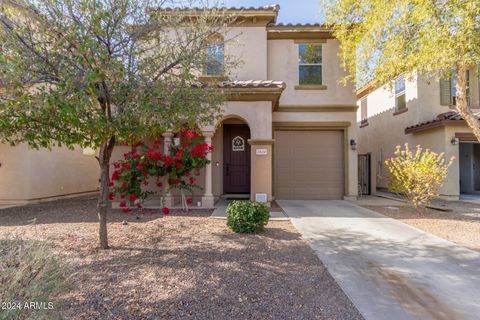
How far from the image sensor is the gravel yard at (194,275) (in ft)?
9.07

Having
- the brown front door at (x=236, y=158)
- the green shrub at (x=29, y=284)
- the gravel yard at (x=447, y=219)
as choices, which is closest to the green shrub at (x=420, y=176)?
the gravel yard at (x=447, y=219)

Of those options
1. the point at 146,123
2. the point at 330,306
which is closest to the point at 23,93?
the point at 146,123

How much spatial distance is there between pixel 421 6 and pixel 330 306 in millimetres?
6089

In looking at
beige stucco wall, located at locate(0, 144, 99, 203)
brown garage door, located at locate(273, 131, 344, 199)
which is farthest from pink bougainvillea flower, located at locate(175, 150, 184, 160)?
beige stucco wall, located at locate(0, 144, 99, 203)

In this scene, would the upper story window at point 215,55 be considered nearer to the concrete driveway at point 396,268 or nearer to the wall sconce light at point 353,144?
the concrete driveway at point 396,268

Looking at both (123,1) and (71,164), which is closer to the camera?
(123,1)

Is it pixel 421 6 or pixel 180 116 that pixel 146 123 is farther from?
pixel 421 6

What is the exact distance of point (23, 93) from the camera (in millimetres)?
3271

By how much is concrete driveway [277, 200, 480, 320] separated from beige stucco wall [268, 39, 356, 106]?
5558mm

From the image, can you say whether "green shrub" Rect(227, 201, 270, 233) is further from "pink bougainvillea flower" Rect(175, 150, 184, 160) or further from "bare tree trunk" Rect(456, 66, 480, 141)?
"bare tree trunk" Rect(456, 66, 480, 141)

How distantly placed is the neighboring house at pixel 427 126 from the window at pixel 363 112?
677 millimetres

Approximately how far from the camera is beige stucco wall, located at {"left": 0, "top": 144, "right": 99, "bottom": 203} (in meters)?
9.46

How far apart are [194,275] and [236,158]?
7.03 meters

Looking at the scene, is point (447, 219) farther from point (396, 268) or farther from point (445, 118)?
point (445, 118)
